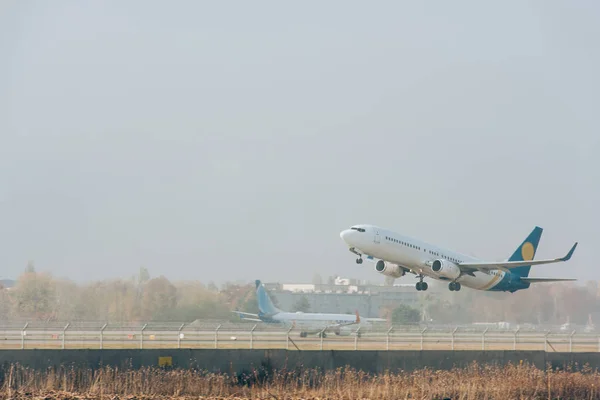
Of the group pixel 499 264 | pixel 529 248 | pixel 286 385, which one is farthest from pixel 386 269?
pixel 286 385

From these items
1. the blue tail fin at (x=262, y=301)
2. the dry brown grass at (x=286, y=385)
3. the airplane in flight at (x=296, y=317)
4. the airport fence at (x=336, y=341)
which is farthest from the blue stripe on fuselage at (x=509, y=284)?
the dry brown grass at (x=286, y=385)

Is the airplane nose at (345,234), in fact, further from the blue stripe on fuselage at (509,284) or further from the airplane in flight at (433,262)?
the blue stripe on fuselage at (509,284)

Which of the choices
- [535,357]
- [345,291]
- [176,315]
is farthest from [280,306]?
[535,357]

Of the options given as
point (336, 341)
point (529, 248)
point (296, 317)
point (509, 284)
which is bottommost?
point (336, 341)

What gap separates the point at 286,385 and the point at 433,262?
1315 inches

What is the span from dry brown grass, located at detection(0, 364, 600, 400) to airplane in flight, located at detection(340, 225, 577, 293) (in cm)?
2597

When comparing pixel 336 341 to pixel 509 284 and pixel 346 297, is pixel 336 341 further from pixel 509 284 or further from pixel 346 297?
pixel 346 297

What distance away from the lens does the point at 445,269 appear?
6512cm

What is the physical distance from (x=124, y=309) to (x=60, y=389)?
35947 millimetres

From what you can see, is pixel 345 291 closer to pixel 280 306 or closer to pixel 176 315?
pixel 280 306

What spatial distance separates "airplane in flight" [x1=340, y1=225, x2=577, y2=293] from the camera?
6116 cm

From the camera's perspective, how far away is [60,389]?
3155cm

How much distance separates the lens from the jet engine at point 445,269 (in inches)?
2549

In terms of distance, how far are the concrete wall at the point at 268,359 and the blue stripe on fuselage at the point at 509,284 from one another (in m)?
33.0
